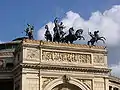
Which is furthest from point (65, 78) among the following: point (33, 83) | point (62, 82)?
point (33, 83)

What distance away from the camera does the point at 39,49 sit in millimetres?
46469

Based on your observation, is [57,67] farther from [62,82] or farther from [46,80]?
[46,80]

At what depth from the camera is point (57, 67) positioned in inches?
1834

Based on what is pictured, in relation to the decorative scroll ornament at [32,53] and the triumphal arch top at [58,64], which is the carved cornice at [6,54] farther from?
the decorative scroll ornament at [32,53]

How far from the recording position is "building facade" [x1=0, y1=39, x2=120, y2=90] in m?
45.3

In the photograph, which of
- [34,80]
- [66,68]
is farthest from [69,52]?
[34,80]

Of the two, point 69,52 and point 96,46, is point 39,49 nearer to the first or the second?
point 69,52

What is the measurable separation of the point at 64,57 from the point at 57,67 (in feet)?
5.84

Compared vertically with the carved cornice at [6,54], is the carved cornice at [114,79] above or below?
below

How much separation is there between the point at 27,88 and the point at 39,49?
512 cm

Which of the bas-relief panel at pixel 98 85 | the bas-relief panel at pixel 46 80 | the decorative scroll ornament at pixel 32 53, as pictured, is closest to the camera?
the bas-relief panel at pixel 46 80

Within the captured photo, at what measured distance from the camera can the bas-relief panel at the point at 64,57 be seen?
46.7 meters

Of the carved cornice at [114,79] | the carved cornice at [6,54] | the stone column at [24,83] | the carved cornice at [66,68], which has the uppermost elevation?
the carved cornice at [6,54]

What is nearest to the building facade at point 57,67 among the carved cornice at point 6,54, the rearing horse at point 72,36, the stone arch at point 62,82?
the stone arch at point 62,82
